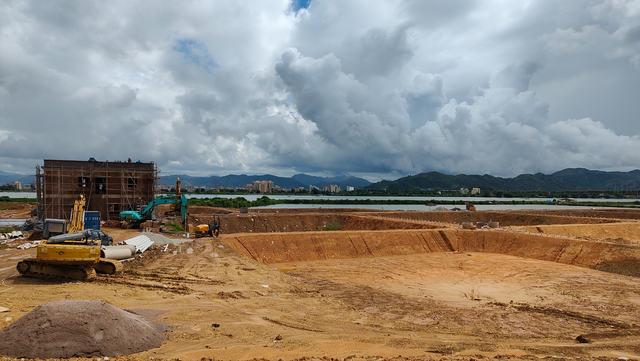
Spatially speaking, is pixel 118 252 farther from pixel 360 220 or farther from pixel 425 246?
pixel 360 220

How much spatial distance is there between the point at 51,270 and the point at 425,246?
93.8 feet

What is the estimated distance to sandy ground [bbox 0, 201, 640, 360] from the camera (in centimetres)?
939

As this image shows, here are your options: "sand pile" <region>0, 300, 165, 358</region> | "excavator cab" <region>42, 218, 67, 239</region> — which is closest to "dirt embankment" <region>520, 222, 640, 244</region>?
"sand pile" <region>0, 300, 165, 358</region>

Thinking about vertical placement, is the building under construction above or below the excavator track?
above

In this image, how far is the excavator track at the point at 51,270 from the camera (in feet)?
47.9

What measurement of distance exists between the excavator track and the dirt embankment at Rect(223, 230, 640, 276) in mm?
13608

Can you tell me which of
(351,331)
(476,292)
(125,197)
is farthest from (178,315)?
(125,197)

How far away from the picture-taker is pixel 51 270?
1469 cm

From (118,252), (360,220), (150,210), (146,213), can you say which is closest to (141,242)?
(118,252)

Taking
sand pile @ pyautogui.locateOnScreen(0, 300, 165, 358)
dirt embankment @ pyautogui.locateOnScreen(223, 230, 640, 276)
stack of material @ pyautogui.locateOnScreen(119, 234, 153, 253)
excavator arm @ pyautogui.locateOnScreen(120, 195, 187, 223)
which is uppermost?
excavator arm @ pyautogui.locateOnScreen(120, 195, 187, 223)

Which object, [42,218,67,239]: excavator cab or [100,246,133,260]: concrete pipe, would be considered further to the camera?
[100,246,133,260]: concrete pipe

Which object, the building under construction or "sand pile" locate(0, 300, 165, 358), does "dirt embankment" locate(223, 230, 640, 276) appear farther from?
"sand pile" locate(0, 300, 165, 358)

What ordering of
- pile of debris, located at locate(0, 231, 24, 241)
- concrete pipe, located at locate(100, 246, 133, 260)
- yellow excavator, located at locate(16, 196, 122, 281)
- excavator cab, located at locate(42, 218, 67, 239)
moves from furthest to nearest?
pile of debris, located at locate(0, 231, 24, 241), concrete pipe, located at locate(100, 246, 133, 260), excavator cab, located at locate(42, 218, 67, 239), yellow excavator, located at locate(16, 196, 122, 281)

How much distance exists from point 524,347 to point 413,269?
14.8 metres
